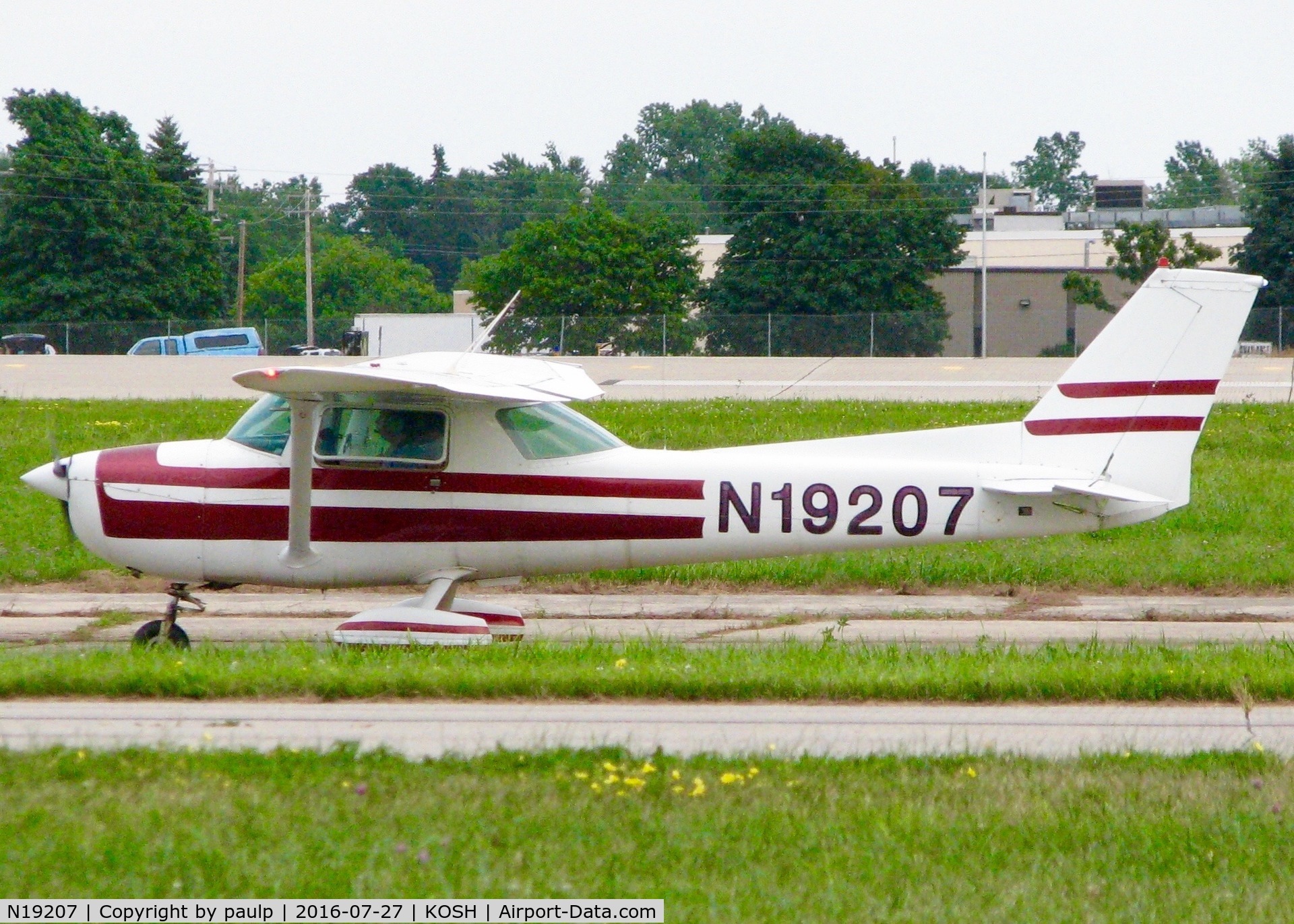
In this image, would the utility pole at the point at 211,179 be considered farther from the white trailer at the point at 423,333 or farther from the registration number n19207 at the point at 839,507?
the registration number n19207 at the point at 839,507

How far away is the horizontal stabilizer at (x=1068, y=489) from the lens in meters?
9.98

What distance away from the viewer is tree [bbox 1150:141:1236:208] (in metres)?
144

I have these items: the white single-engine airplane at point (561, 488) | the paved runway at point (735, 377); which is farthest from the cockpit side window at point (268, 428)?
the paved runway at point (735, 377)

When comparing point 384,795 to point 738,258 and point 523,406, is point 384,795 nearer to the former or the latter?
point 523,406

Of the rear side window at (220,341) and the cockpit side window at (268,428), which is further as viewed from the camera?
the rear side window at (220,341)

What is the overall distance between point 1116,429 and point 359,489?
18.2ft

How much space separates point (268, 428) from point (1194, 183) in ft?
513

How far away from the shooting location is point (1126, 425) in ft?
33.6

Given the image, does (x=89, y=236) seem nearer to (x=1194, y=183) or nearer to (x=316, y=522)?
(x=316, y=522)

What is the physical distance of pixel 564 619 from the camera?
40.7ft

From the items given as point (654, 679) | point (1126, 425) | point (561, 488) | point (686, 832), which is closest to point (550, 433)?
point (561, 488)

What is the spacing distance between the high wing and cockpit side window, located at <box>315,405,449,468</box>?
0.26 meters

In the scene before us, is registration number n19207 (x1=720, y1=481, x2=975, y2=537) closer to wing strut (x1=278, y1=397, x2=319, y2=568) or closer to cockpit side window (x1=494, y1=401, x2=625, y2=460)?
cockpit side window (x1=494, y1=401, x2=625, y2=460)

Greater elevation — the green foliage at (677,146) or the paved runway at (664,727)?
the green foliage at (677,146)
